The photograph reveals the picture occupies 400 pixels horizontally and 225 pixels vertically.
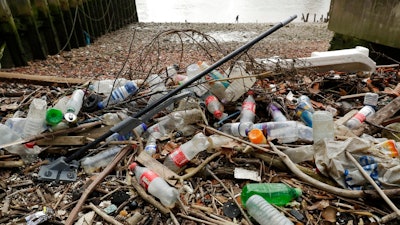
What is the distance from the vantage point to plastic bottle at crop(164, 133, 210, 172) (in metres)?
2.16

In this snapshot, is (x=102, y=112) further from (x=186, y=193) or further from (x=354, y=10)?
(x=354, y=10)

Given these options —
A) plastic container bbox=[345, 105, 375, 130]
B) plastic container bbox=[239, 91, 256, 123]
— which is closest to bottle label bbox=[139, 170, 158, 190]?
plastic container bbox=[239, 91, 256, 123]

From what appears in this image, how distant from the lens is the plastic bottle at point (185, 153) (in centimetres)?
216

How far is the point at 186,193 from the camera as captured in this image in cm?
196

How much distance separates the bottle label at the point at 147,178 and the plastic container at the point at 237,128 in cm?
89

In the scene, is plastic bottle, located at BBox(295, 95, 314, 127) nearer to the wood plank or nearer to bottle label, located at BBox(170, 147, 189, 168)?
bottle label, located at BBox(170, 147, 189, 168)

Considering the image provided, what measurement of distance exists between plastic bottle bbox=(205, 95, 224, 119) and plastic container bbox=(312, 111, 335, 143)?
911 mm

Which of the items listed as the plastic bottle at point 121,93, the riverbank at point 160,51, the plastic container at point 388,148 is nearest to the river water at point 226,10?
the riverbank at point 160,51

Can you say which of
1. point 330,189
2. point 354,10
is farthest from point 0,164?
point 354,10

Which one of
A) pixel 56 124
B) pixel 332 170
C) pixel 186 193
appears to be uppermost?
pixel 56 124

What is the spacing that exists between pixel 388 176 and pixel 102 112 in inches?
101

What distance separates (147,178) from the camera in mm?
1909

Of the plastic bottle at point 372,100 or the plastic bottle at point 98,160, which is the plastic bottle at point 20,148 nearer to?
the plastic bottle at point 98,160

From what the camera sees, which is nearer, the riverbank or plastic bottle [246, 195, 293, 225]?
plastic bottle [246, 195, 293, 225]
